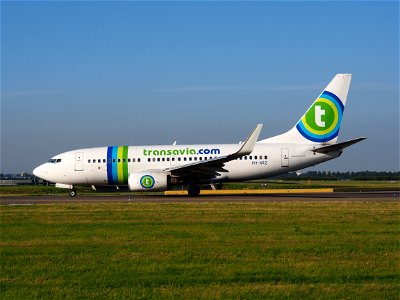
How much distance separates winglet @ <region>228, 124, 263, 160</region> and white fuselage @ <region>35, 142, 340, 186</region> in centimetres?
283

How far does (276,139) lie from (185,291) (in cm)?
2981

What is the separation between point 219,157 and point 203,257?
2473 cm

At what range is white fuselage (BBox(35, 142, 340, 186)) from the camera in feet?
122

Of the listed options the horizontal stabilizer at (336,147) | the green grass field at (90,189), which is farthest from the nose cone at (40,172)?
the horizontal stabilizer at (336,147)

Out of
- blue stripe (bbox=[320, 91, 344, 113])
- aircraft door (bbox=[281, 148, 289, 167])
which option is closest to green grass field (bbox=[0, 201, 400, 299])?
aircraft door (bbox=[281, 148, 289, 167])

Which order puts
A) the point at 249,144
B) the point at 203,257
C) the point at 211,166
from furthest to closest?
the point at 211,166 < the point at 249,144 < the point at 203,257

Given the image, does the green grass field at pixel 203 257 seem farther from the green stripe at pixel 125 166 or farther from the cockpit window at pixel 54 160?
the cockpit window at pixel 54 160

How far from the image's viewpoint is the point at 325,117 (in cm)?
3734

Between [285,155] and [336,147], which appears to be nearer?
[336,147]

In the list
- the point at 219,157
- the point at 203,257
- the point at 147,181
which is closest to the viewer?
the point at 203,257

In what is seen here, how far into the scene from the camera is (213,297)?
8.80m

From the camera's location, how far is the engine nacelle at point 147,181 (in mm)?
35438

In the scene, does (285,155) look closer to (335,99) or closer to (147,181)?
(335,99)

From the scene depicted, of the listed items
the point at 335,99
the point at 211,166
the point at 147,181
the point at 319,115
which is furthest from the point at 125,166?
the point at 335,99
